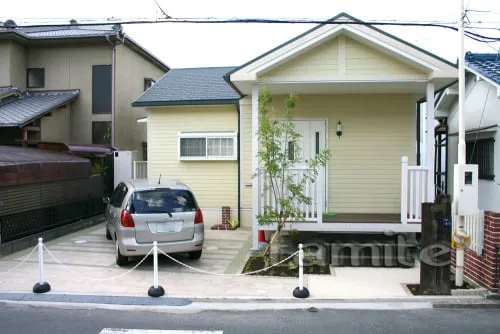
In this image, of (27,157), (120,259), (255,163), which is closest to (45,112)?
(27,157)

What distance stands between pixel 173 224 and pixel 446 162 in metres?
9.97

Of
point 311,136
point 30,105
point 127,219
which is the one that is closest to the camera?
point 127,219

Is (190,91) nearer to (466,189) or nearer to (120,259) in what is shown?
(120,259)

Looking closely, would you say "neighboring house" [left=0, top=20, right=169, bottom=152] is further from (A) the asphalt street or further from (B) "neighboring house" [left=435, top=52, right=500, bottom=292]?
(B) "neighboring house" [left=435, top=52, right=500, bottom=292]

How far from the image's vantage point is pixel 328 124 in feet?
33.7

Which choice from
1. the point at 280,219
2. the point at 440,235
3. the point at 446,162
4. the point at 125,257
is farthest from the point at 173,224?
the point at 446,162

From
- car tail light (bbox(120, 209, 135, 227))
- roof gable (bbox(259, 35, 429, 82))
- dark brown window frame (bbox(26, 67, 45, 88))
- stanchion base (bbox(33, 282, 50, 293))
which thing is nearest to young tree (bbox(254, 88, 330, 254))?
roof gable (bbox(259, 35, 429, 82))

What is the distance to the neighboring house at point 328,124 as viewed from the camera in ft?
27.7

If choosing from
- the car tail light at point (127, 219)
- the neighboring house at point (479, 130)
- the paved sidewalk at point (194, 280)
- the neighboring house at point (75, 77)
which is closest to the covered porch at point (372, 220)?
the paved sidewalk at point (194, 280)

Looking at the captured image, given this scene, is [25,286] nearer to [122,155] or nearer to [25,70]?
[122,155]

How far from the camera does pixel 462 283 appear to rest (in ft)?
21.0

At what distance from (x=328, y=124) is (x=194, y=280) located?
5252mm

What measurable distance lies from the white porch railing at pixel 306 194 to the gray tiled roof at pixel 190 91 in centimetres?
342

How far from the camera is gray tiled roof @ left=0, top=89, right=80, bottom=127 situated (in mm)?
13227
